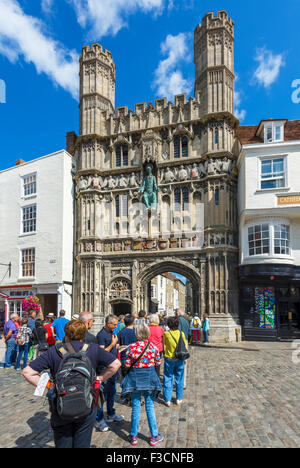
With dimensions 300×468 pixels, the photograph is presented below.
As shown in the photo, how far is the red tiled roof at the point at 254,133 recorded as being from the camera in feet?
62.0

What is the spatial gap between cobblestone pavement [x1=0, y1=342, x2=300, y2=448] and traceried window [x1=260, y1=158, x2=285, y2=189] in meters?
9.88

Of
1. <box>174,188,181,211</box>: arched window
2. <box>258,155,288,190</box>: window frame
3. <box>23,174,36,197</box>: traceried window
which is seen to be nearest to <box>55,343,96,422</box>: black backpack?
<box>258,155,288,190</box>: window frame

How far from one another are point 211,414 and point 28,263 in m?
19.2

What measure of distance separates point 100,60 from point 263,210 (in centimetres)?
1563

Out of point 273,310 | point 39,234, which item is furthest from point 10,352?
point 273,310

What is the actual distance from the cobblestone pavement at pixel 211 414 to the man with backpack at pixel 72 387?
6.48 ft

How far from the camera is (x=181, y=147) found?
21141mm

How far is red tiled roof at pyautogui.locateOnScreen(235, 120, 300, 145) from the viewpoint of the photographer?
18.9m

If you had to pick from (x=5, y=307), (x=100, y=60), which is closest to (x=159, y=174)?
(x=100, y=60)

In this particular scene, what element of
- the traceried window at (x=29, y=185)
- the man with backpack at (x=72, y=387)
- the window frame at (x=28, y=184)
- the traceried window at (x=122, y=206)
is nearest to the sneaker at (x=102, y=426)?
the man with backpack at (x=72, y=387)

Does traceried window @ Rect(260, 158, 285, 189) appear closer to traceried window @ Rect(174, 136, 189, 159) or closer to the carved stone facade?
the carved stone facade

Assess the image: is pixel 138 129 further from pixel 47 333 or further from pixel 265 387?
pixel 265 387

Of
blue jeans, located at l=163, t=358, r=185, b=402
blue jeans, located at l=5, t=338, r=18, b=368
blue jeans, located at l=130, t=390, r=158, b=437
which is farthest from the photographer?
blue jeans, located at l=5, t=338, r=18, b=368

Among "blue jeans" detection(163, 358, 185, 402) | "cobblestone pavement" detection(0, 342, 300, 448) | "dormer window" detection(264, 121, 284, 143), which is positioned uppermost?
"dormer window" detection(264, 121, 284, 143)
